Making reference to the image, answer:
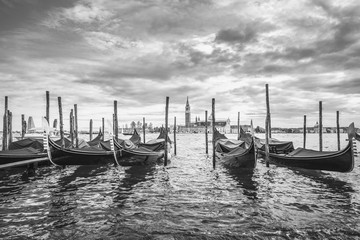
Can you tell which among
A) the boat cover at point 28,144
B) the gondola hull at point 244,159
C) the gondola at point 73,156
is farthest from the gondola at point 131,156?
the boat cover at point 28,144

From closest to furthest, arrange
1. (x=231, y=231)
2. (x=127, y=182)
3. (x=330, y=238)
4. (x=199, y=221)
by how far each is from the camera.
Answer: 1. (x=330, y=238)
2. (x=231, y=231)
3. (x=199, y=221)
4. (x=127, y=182)

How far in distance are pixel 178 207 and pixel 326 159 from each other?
6.30 m

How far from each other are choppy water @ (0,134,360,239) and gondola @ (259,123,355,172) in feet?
1.83

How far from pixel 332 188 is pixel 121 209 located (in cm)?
680

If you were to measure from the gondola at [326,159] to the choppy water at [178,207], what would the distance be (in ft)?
1.83

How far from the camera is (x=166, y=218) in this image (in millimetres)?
5211

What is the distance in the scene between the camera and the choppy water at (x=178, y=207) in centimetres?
452

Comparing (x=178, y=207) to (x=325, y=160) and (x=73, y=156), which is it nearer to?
(x=73, y=156)

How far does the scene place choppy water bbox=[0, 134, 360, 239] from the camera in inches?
178

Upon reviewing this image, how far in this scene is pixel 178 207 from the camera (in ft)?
19.6

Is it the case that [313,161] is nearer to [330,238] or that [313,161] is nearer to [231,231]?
[330,238]

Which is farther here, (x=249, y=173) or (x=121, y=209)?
(x=249, y=173)

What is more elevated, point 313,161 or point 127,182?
point 313,161

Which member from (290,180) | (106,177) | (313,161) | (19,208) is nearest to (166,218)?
(19,208)
